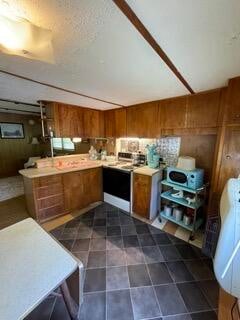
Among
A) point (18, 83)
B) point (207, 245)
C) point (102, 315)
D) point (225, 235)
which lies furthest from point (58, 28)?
point (207, 245)

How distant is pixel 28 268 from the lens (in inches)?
33.0

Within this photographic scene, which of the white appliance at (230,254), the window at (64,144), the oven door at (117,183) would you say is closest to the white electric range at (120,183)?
→ the oven door at (117,183)

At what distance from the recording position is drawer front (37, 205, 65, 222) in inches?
103

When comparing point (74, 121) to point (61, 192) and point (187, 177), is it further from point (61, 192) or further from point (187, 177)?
point (187, 177)

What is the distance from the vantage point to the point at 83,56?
3.89 ft

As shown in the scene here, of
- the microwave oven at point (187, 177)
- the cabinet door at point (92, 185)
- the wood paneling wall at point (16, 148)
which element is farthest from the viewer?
the wood paneling wall at point (16, 148)

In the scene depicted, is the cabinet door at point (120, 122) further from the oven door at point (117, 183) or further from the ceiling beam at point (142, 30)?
the ceiling beam at point (142, 30)

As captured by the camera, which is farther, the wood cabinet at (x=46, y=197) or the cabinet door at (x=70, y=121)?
the cabinet door at (x=70, y=121)

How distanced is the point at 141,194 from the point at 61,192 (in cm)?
155

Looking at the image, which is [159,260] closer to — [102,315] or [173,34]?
[102,315]

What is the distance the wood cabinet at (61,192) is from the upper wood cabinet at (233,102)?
101 inches

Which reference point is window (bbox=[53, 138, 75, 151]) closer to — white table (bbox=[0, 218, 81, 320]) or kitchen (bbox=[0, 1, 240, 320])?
kitchen (bbox=[0, 1, 240, 320])

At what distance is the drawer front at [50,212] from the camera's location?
2.62 meters

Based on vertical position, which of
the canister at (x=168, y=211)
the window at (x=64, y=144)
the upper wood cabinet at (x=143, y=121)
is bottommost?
the canister at (x=168, y=211)
